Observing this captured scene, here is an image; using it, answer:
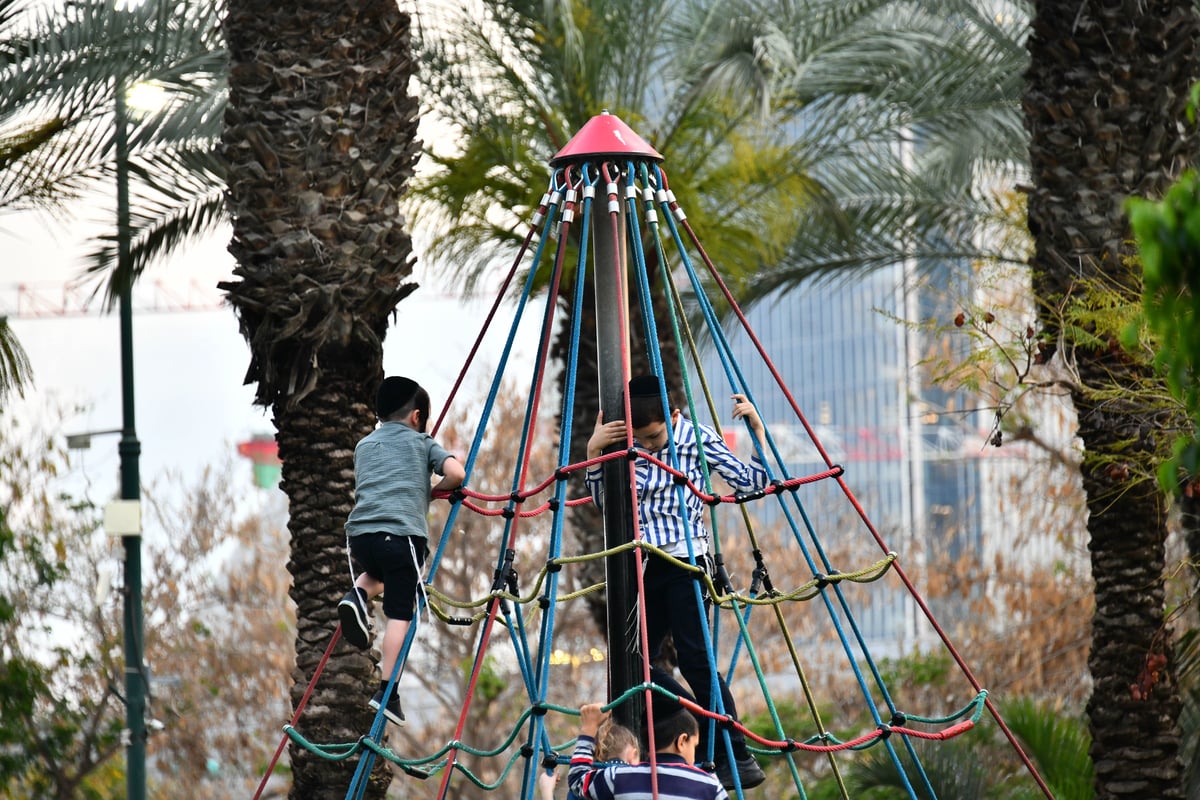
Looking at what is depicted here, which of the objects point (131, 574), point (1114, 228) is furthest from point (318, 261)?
point (131, 574)

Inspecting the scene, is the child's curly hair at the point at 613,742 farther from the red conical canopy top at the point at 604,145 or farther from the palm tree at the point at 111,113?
the palm tree at the point at 111,113

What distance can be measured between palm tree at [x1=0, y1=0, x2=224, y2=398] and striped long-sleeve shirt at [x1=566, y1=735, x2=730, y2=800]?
17.9ft

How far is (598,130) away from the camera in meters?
6.45

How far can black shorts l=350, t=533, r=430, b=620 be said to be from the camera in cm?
626

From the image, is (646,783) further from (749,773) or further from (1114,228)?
(1114,228)

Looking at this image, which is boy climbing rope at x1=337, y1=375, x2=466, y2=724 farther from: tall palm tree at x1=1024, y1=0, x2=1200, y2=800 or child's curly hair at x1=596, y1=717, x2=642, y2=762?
tall palm tree at x1=1024, y1=0, x2=1200, y2=800

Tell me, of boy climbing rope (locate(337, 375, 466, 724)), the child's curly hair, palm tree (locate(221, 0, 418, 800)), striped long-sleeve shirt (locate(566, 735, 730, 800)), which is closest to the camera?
striped long-sleeve shirt (locate(566, 735, 730, 800))

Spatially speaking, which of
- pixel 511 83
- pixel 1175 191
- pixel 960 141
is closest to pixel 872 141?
pixel 960 141

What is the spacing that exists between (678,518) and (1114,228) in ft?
13.2

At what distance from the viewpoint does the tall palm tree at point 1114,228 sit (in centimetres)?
903

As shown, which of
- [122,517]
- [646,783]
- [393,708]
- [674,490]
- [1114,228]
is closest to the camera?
[646,783]

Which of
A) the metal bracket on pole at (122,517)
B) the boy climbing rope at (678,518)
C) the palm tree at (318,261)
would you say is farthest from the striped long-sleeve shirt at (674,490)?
the metal bracket on pole at (122,517)

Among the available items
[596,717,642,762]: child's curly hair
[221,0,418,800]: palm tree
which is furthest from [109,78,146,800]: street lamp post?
[596,717,642,762]: child's curly hair

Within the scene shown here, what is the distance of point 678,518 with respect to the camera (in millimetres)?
6406
